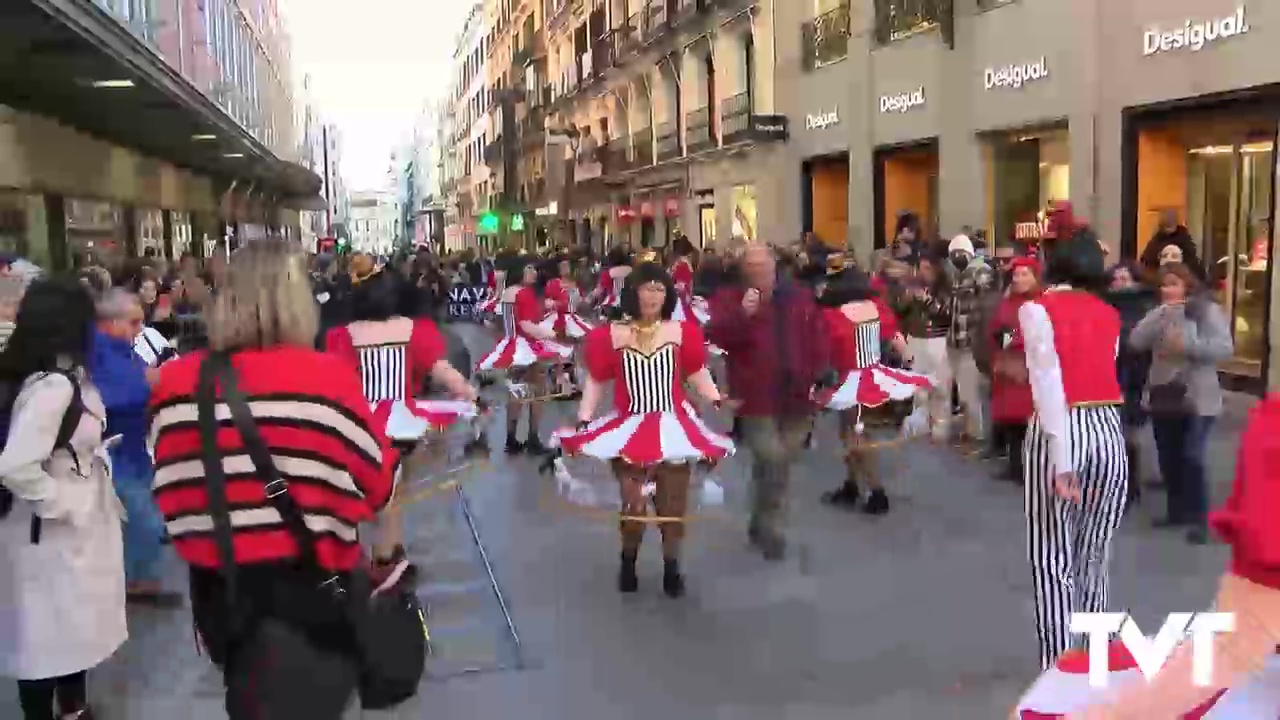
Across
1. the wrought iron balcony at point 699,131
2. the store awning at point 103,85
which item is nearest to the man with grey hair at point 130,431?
the store awning at point 103,85

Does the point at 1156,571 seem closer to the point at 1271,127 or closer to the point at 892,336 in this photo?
the point at 892,336

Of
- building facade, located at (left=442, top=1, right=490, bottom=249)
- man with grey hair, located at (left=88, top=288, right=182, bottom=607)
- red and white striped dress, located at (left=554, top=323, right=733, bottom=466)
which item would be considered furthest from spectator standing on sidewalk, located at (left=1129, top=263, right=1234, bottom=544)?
building facade, located at (left=442, top=1, right=490, bottom=249)

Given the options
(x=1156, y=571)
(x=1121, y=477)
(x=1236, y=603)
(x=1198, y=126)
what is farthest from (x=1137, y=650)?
(x=1198, y=126)

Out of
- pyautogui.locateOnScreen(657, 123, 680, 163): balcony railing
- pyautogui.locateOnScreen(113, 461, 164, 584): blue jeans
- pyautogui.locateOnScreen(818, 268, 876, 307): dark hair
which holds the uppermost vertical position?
pyautogui.locateOnScreen(657, 123, 680, 163): balcony railing

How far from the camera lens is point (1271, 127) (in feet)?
48.1

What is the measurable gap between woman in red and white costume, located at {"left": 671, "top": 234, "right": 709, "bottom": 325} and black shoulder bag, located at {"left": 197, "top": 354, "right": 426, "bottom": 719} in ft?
36.7

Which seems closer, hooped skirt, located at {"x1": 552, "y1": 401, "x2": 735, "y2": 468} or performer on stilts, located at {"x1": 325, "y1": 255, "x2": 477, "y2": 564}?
hooped skirt, located at {"x1": 552, "y1": 401, "x2": 735, "y2": 468}

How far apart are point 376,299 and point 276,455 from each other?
170 inches

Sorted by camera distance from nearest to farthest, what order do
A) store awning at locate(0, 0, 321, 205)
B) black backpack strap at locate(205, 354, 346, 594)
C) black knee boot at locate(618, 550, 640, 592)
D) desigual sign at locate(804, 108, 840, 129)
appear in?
black backpack strap at locate(205, 354, 346, 594) < black knee boot at locate(618, 550, 640, 592) < store awning at locate(0, 0, 321, 205) < desigual sign at locate(804, 108, 840, 129)

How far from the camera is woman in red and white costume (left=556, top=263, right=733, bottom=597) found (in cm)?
772

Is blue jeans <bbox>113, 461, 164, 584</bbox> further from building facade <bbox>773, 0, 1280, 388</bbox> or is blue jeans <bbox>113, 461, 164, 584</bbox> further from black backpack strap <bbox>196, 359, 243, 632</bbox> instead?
building facade <bbox>773, 0, 1280, 388</bbox>

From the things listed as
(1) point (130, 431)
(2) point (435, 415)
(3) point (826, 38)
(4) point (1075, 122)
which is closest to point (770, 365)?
(2) point (435, 415)

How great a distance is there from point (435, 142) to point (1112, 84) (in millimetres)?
135860

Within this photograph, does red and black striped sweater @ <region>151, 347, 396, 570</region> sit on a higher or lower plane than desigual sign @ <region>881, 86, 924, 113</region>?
lower
